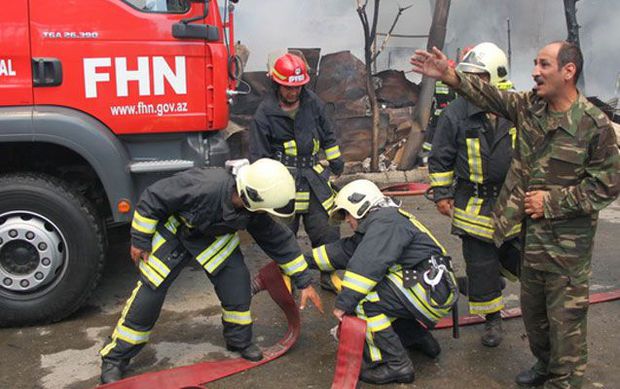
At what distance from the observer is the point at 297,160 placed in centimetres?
462

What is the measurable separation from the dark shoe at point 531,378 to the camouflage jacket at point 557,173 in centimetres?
66

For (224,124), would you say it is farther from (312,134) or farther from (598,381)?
(598,381)

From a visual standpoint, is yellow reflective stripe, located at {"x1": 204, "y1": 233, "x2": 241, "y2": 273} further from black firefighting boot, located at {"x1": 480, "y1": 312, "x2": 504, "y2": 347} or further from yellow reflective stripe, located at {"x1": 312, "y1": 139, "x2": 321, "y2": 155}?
black firefighting boot, located at {"x1": 480, "y1": 312, "x2": 504, "y2": 347}

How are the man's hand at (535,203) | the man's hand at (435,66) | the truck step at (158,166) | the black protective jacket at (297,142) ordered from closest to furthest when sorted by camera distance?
1. the man's hand at (535,203)
2. the man's hand at (435,66)
3. the truck step at (158,166)
4. the black protective jacket at (297,142)

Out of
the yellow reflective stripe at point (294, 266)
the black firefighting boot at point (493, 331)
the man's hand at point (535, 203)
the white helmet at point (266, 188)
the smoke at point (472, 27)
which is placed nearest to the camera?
the man's hand at point (535, 203)

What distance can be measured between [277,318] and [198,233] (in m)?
1.07

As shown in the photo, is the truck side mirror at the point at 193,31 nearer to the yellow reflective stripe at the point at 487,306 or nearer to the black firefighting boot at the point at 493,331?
the yellow reflective stripe at the point at 487,306

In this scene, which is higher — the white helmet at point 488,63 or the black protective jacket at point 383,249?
the white helmet at point 488,63

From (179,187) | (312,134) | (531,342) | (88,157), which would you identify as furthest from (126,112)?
(531,342)

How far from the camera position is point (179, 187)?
3365 millimetres

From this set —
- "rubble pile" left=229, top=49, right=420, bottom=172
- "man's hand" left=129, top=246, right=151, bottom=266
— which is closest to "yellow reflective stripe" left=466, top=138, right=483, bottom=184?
"man's hand" left=129, top=246, right=151, bottom=266

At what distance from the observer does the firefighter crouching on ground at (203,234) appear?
3.29 metres

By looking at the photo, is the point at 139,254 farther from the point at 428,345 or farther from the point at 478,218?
the point at 478,218

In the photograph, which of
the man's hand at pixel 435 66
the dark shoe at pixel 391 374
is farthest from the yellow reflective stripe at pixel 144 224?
the man's hand at pixel 435 66
